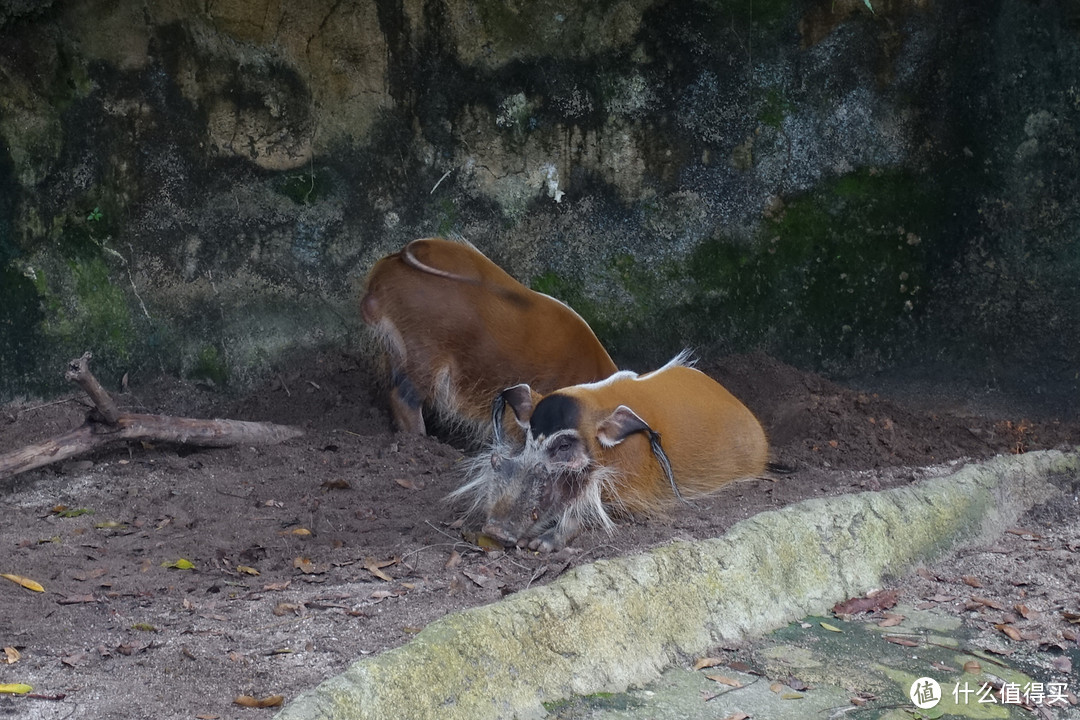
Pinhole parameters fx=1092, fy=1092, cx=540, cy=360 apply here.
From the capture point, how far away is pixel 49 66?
5281 millimetres

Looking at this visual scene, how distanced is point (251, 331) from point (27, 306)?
1076mm

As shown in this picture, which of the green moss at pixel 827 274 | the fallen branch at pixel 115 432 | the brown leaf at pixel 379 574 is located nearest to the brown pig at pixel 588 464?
the brown leaf at pixel 379 574

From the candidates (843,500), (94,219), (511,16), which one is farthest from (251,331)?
(843,500)

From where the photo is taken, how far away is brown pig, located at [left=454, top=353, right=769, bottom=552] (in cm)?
366

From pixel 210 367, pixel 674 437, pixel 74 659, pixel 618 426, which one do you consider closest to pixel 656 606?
pixel 618 426

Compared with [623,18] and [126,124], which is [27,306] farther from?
[623,18]

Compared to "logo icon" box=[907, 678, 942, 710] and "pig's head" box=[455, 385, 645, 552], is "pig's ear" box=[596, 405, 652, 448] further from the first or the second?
"logo icon" box=[907, 678, 942, 710]

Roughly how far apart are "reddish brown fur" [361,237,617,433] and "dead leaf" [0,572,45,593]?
2.24 metres

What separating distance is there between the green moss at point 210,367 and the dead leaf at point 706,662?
11.3ft

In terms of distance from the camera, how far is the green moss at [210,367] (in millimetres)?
5617

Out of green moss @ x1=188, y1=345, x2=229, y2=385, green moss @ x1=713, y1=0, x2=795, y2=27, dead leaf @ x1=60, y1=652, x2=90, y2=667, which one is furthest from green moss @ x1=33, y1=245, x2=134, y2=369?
green moss @ x1=713, y1=0, x2=795, y2=27

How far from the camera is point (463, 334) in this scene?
5.18 meters

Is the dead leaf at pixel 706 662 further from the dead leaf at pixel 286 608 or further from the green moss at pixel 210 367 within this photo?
the green moss at pixel 210 367

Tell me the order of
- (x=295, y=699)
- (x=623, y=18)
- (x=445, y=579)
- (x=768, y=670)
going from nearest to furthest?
1. (x=295, y=699)
2. (x=768, y=670)
3. (x=445, y=579)
4. (x=623, y=18)
